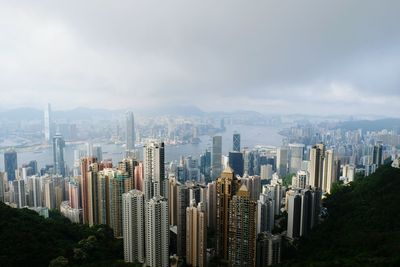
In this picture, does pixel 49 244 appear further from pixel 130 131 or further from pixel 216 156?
pixel 130 131

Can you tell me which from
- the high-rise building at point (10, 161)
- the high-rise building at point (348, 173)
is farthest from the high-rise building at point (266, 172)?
the high-rise building at point (10, 161)

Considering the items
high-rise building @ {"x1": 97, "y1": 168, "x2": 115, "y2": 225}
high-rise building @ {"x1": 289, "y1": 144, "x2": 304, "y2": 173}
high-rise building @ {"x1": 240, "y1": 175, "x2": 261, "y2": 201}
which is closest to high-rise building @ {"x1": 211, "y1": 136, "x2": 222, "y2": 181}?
high-rise building @ {"x1": 289, "y1": 144, "x2": 304, "y2": 173}

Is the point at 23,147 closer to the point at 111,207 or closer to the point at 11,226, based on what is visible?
the point at 111,207

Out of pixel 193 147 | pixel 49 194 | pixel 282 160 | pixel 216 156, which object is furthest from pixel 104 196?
pixel 282 160

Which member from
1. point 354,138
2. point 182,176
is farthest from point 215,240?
point 354,138

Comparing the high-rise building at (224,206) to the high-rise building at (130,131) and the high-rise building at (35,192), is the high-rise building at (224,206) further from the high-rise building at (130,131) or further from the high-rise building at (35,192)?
the high-rise building at (130,131)

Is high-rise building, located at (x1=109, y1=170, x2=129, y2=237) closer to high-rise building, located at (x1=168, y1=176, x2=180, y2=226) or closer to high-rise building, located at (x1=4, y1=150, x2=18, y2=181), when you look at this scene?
high-rise building, located at (x1=168, y1=176, x2=180, y2=226)
